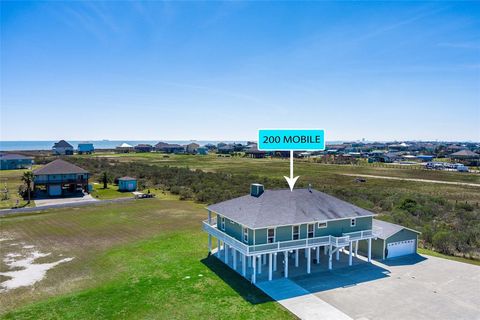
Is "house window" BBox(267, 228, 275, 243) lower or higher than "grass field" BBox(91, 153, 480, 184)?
higher

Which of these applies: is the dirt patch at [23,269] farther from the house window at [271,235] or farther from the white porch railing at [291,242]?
the house window at [271,235]

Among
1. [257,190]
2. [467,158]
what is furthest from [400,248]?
[467,158]

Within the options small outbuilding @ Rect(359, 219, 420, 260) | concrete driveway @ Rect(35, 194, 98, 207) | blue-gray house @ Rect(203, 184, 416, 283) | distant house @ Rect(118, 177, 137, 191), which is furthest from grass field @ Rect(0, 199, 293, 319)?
distant house @ Rect(118, 177, 137, 191)

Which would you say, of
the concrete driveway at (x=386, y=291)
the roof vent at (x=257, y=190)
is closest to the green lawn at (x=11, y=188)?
the roof vent at (x=257, y=190)

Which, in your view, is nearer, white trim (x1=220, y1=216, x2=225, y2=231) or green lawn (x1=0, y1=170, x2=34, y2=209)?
white trim (x1=220, y1=216, x2=225, y2=231)

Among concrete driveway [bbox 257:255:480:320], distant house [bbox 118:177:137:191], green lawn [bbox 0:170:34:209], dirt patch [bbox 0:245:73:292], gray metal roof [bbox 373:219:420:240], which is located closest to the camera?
concrete driveway [bbox 257:255:480:320]

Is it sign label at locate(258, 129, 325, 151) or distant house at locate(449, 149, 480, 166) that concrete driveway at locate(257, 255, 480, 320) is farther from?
distant house at locate(449, 149, 480, 166)

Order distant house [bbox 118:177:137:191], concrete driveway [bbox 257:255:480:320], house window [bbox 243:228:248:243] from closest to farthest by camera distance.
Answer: concrete driveway [bbox 257:255:480:320], house window [bbox 243:228:248:243], distant house [bbox 118:177:137:191]
